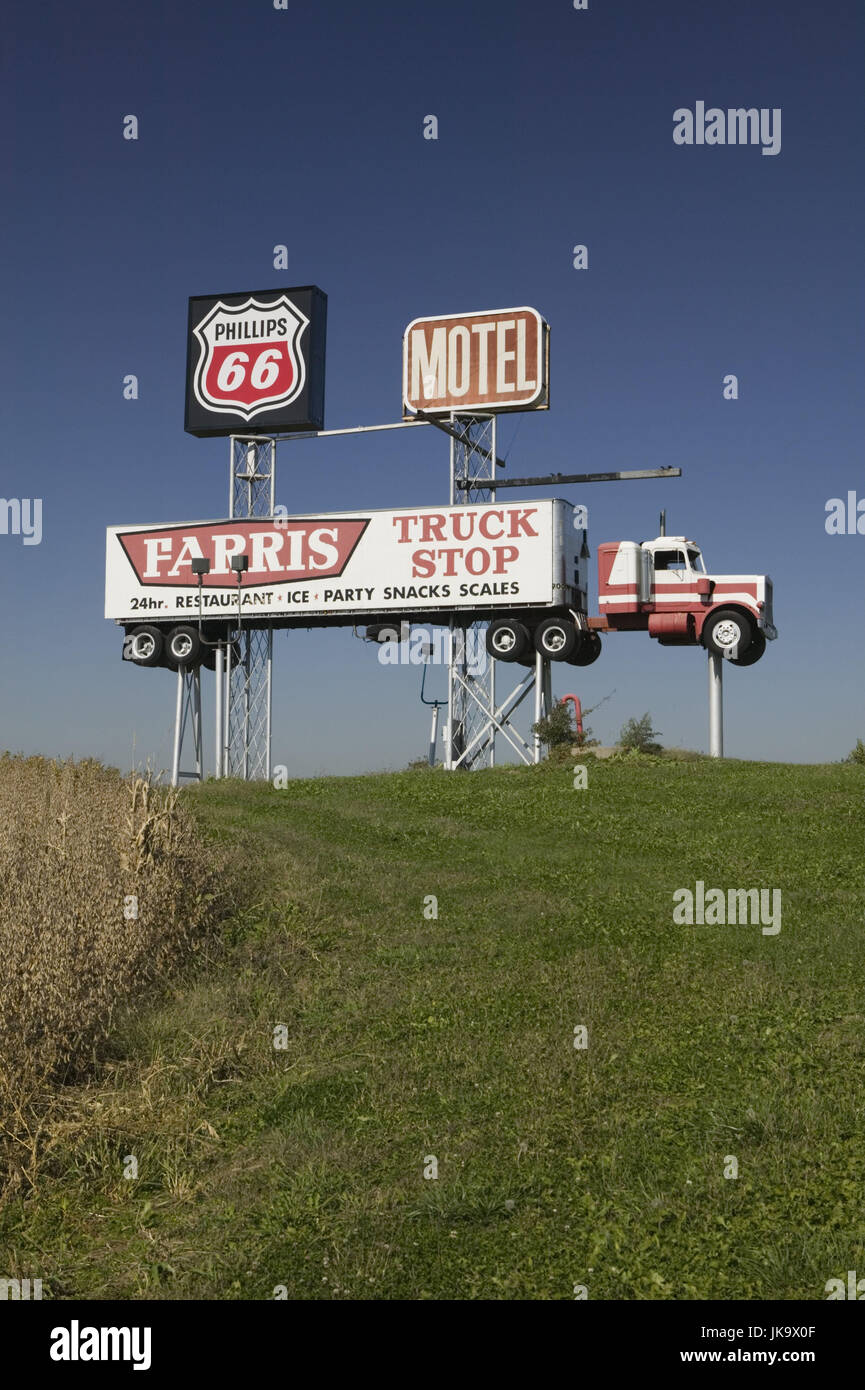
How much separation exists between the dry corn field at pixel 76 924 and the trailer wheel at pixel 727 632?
17.0 metres

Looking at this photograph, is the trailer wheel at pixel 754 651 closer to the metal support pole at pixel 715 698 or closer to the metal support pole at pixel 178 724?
the metal support pole at pixel 715 698

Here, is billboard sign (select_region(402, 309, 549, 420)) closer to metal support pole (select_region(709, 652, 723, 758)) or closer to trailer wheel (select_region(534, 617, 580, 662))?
trailer wheel (select_region(534, 617, 580, 662))

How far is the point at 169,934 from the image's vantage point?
13875 mm

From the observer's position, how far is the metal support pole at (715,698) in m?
31.6

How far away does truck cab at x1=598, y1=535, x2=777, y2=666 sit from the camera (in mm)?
30891

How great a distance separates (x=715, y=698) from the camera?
→ 31688 mm

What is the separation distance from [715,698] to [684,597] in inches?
108

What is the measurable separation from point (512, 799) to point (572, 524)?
1267 centimetres

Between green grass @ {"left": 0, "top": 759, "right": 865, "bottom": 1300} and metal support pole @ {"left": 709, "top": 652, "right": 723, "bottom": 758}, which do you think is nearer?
green grass @ {"left": 0, "top": 759, "right": 865, "bottom": 1300}

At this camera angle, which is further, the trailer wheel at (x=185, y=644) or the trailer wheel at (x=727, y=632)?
the trailer wheel at (x=185, y=644)

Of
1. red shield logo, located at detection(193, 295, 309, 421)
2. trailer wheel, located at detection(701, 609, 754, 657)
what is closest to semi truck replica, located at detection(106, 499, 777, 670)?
trailer wheel, located at detection(701, 609, 754, 657)

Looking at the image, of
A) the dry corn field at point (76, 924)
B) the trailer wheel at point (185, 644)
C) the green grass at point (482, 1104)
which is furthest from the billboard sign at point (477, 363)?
the green grass at point (482, 1104)
